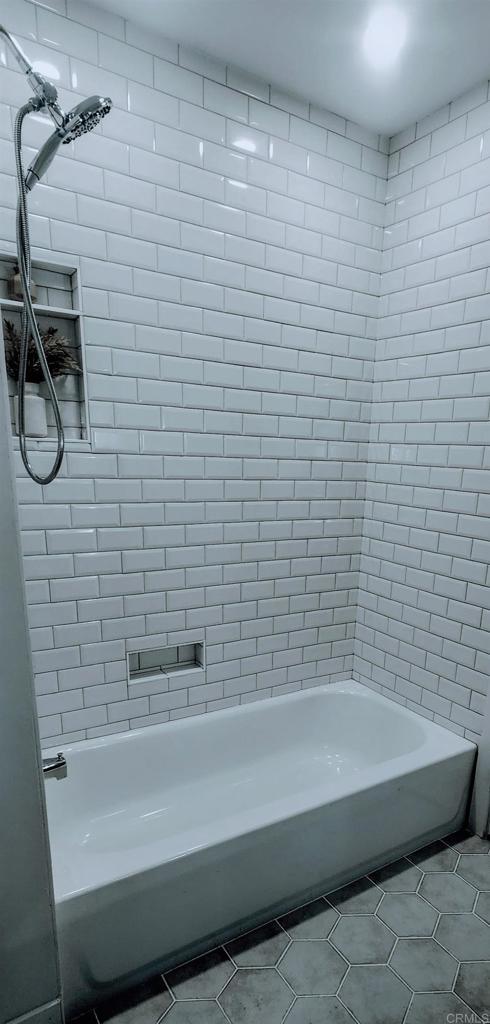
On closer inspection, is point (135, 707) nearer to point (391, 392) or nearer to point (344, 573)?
point (344, 573)

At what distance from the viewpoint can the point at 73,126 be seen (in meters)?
1.23

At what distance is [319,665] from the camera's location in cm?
239

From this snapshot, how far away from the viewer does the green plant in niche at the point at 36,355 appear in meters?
1.55

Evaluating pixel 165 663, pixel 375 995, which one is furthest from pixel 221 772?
pixel 375 995

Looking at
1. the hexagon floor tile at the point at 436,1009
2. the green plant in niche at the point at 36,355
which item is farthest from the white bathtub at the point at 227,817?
the green plant in niche at the point at 36,355

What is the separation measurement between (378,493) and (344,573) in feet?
1.39

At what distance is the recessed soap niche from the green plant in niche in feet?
3.50

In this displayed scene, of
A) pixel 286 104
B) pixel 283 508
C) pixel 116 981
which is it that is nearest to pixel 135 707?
pixel 116 981

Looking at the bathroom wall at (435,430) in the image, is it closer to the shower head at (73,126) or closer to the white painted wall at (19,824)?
the shower head at (73,126)

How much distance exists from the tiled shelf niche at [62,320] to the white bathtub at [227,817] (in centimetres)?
116

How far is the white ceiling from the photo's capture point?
4.83 ft

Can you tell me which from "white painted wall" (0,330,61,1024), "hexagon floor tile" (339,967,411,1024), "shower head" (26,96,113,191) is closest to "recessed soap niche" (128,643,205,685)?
"white painted wall" (0,330,61,1024)

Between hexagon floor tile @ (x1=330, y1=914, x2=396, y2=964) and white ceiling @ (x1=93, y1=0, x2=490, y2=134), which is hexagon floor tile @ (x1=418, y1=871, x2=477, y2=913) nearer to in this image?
hexagon floor tile @ (x1=330, y1=914, x2=396, y2=964)

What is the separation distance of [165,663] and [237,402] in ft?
3.66
